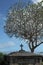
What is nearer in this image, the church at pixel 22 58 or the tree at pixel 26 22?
the church at pixel 22 58

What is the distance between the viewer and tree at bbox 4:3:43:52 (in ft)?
154

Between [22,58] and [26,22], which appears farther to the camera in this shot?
[26,22]

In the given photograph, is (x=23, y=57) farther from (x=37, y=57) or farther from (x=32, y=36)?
(x=32, y=36)

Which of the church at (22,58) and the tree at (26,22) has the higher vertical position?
the tree at (26,22)

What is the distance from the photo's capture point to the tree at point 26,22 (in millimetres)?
46906

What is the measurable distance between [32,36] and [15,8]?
5.91 m

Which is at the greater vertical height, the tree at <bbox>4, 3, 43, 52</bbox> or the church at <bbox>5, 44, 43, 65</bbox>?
the tree at <bbox>4, 3, 43, 52</bbox>

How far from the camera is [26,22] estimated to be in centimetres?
4703

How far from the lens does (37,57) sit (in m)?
34.4

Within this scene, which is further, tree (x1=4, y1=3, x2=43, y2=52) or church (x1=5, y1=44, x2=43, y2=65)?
tree (x1=4, y1=3, x2=43, y2=52)

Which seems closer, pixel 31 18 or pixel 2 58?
pixel 2 58

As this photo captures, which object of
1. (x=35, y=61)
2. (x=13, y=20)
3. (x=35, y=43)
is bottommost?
(x=35, y=61)

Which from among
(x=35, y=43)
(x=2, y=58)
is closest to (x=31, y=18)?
(x=35, y=43)

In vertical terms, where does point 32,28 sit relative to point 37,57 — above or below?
above
